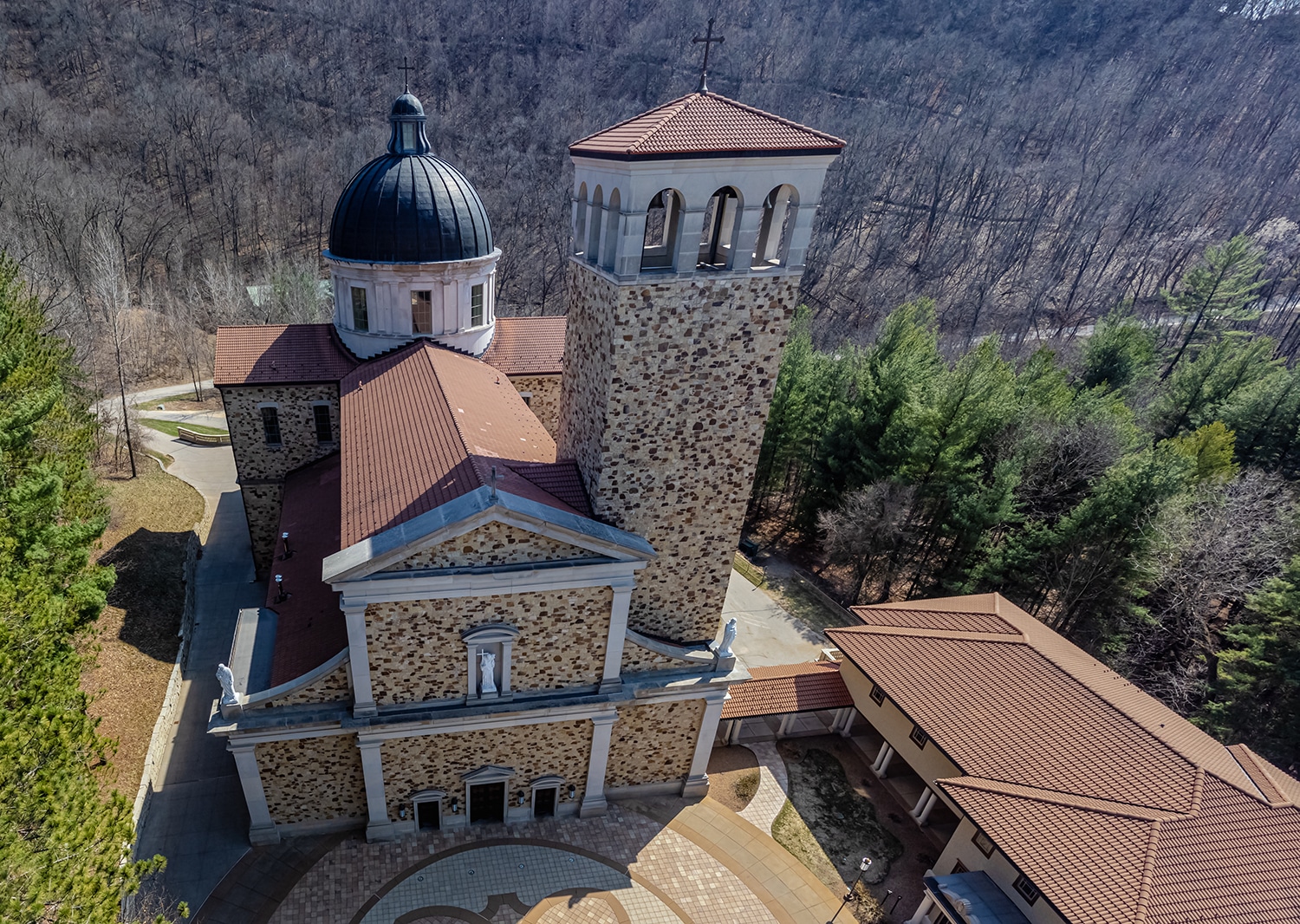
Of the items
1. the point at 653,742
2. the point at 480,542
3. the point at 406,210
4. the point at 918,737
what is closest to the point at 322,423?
the point at 406,210

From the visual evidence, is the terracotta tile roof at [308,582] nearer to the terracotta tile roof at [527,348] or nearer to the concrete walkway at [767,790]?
the terracotta tile roof at [527,348]

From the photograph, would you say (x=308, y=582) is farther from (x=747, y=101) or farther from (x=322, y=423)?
(x=747, y=101)

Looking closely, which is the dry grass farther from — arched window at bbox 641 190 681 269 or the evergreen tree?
arched window at bbox 641 190 681 269

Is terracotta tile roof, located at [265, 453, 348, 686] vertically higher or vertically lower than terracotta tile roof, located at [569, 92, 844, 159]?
lower

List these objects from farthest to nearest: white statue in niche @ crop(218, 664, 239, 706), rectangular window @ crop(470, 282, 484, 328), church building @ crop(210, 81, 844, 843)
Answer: rectangular window @ crop(470, 282, 484, 328) < white statue in niche @ crop(218, 664, 239, 706) < church building @ crop(210, 81, 844, 843)

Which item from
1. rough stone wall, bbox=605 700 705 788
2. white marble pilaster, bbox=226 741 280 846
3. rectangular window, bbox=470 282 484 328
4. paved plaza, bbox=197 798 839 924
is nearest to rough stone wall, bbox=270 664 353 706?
white marble pilaster, bbox=226 741 280 846

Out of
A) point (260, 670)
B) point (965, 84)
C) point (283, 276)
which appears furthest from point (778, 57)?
point (260, 670)
